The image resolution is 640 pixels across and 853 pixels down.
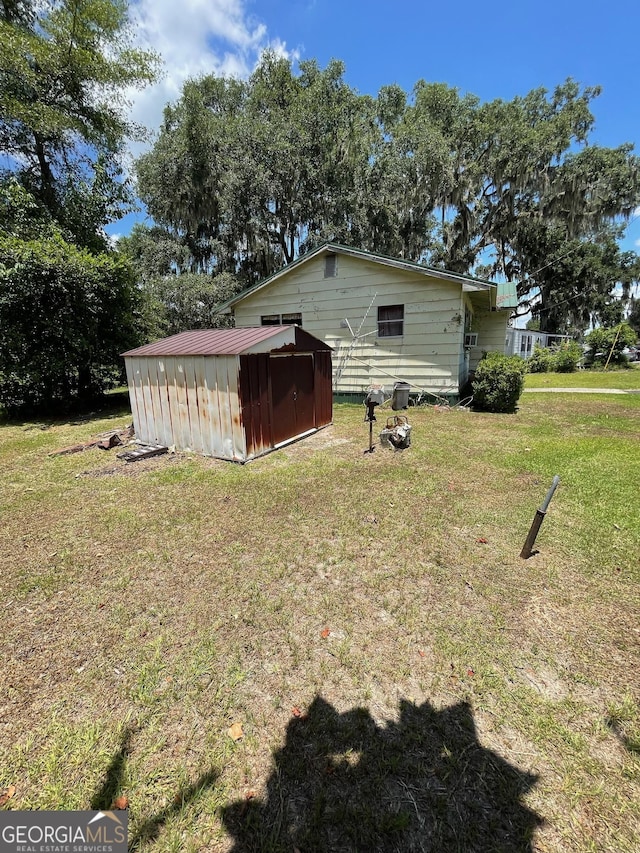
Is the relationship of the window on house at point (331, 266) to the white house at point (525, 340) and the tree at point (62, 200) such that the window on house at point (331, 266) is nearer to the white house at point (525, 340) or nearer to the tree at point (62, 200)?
the tree at point (62, 200)

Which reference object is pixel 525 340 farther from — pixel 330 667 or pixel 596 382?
pixel 330 667

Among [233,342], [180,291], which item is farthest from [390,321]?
[180,291]

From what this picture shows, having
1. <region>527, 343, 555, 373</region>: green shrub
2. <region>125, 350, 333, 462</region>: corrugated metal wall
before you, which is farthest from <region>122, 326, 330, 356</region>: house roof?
<region>527, 343, 555, 373</region>: green shrub

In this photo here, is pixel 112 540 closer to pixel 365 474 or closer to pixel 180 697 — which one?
pixel 180 697

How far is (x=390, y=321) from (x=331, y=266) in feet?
8.35

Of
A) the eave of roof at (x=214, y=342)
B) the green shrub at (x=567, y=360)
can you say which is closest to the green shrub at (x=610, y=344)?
the green shrub at (x=567, y=360)

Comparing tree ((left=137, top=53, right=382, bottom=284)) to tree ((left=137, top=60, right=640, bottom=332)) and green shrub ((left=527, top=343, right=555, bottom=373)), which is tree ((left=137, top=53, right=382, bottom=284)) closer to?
tree ((left=137, top=60, right=640, bottom=332))

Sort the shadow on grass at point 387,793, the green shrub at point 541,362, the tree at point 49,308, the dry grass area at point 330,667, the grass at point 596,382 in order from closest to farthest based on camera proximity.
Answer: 1. the shadow on grass at point 387,793
2. the dry grass area at point 330,667
3. the tree at point 49,308
4. the grass at point 596,382
5. the green shrub at point 541,362

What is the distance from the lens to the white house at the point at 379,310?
1015cm

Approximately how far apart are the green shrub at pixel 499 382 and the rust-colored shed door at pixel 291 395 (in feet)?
16.5

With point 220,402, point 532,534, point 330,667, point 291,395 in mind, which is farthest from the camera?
point 291,395

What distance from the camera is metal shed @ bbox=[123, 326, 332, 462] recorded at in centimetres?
614

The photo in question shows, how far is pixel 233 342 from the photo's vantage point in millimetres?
6320

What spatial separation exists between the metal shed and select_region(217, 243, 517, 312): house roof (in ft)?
13.3
